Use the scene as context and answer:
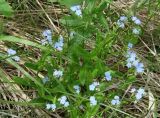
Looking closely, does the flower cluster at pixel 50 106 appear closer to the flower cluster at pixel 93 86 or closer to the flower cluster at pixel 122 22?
the flower cluster at pixel 93 86

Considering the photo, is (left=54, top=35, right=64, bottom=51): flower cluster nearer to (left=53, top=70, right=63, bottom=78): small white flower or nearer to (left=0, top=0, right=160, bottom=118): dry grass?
(left=53, top=70, right=63, bottom=78): small white flower

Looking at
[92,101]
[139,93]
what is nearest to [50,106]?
[92,101]

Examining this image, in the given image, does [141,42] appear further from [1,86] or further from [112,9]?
[1,86]

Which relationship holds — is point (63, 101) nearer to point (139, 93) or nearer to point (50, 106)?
point (50, 106)

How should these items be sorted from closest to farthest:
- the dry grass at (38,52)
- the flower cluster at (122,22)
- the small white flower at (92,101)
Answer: the small white flower at (92,101)
the dry grass at (38,52)
the flower cluster at (122,22)

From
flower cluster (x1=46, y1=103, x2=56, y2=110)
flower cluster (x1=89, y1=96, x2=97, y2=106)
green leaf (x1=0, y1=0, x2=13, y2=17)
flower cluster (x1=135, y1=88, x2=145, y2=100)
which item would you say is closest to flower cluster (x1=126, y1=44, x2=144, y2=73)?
flower cluster (x1=135, y1=88, x2=145, y2=100)

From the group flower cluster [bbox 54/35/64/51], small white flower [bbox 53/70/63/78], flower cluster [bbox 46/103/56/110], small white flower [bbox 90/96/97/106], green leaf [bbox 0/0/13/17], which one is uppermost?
green leaf [bbox 0/0/13/17]

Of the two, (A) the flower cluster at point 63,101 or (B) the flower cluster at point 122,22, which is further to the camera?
(B) the flower cluster at point 122,22

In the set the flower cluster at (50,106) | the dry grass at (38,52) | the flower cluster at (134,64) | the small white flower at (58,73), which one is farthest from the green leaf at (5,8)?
the flower cluster at (134,64)

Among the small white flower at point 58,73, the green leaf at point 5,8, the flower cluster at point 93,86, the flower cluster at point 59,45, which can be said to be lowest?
the flower cluster at point 93,86

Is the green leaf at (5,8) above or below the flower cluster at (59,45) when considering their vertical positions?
above

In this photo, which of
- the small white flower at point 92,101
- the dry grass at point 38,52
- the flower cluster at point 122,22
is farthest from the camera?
the flower cluster at point 122,22
